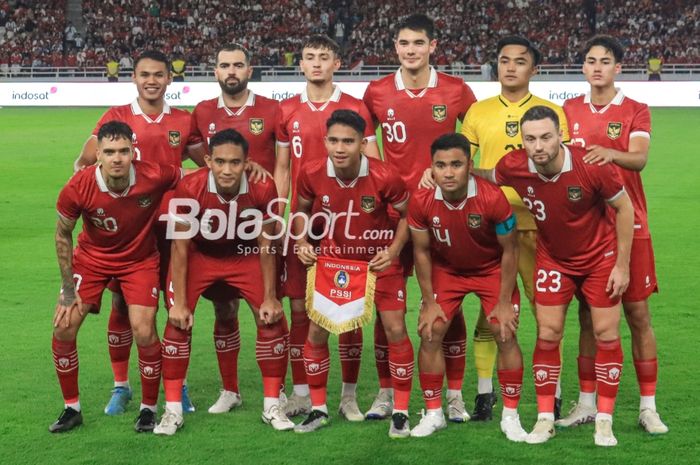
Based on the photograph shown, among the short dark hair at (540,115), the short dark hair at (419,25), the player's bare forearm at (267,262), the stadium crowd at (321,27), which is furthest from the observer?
the stadium crowd at (321,27)

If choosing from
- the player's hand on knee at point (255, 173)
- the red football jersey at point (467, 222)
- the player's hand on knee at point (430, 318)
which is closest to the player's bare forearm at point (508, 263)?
the red football jersey at point (467, 222)

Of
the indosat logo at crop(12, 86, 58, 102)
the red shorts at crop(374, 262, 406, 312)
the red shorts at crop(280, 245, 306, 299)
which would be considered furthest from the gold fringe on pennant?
the indosat logo at crop(12, 86, 58, 102)

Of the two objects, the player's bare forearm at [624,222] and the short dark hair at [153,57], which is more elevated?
the short dark hair at [153,57]

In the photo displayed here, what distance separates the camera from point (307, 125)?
6.76m

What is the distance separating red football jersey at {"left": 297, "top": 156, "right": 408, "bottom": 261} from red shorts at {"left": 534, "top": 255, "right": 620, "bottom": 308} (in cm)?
94

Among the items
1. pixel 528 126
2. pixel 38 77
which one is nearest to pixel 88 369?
pixel 528 126

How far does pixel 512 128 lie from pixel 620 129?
2.19ft

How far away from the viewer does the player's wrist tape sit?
5.89 m

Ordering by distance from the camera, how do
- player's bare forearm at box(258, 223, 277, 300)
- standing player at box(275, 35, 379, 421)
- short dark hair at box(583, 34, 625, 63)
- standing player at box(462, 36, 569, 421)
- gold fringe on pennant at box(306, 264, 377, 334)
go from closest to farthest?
gold fringe on pennant at box(306, 264, 377, 334) < player's bare forearm at box(258, 223, 277, 300) < short dark hair at box(583, 34, 625, 63) < standing player at box(462, 36, 569, 421) < standing player at box(275, 35, 379, 421)

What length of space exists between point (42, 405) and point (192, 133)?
204 centimetres

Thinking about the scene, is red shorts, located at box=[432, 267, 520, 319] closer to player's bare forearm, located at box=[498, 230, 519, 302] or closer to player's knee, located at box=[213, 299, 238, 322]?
player's bare forearm, located at box=[498, 230, 519, 302]

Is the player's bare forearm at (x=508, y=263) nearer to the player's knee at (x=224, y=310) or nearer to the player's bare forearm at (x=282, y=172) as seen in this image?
the player's bare forearm at (x=282, y=172)

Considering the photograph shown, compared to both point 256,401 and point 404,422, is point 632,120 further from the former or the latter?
point 256,401

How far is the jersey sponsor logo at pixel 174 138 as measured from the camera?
695cm
